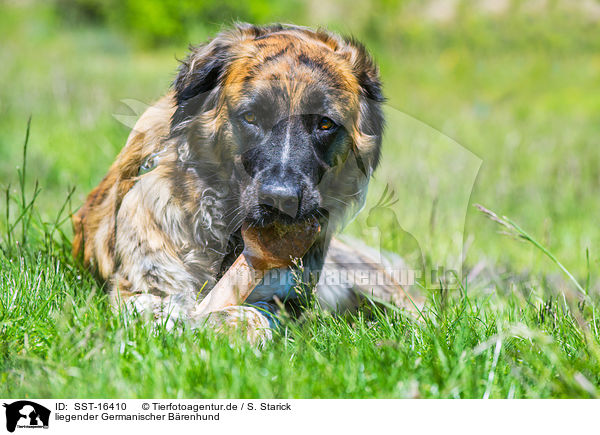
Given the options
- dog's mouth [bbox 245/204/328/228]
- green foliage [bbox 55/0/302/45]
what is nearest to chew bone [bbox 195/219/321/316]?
dog's mouth [bbox 245/204/328/228]

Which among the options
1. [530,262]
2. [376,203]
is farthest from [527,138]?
[376,203]

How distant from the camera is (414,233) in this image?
12.9ft

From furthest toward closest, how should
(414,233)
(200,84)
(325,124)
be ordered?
(414,233) → (200,84) → (325,124)

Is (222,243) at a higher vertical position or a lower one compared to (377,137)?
lower

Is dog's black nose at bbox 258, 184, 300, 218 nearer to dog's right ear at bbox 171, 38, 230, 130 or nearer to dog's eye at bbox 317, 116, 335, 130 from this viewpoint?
dog's eye at bbox 317, 116, 335, 130

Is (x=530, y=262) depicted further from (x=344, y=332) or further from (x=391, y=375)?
(x=391, y=375)

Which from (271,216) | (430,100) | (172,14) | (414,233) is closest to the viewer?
(271,216)

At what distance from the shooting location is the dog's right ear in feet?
9.48

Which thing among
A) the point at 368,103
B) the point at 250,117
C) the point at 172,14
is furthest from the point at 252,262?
the point at 172,14

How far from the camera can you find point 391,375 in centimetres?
210

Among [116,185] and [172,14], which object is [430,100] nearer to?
[172,14]

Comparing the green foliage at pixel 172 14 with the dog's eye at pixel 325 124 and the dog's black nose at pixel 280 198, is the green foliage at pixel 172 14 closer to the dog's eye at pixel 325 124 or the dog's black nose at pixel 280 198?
the dog's eye at pixel 325 124
